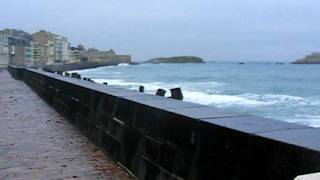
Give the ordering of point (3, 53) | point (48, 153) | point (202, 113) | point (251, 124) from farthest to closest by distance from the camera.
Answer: point (3, 53) < point (48, 153) < point (202, 113) < point (251, 124)

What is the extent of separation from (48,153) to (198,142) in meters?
3.66

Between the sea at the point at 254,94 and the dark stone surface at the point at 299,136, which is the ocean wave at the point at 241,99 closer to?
the sea at the point at 254,94

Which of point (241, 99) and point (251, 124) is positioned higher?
point (251, 124)

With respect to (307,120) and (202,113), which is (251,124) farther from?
(307,120)

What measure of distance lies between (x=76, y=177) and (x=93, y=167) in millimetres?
493

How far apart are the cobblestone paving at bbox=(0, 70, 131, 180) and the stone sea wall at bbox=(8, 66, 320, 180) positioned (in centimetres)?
27

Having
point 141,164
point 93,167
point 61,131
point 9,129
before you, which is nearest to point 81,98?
point 61,131

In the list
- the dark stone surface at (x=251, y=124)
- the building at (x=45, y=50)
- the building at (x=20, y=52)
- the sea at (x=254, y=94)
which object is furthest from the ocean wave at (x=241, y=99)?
the building at (x=45, y=50)

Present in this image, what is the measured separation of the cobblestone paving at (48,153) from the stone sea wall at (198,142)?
270 mm

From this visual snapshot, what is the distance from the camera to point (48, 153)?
7.13m

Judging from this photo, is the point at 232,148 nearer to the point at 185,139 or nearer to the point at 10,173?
the point at 185,139

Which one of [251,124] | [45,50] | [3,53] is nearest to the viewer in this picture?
[251,124]

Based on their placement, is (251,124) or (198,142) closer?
(251,124)

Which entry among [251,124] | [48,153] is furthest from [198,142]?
[48,153]
